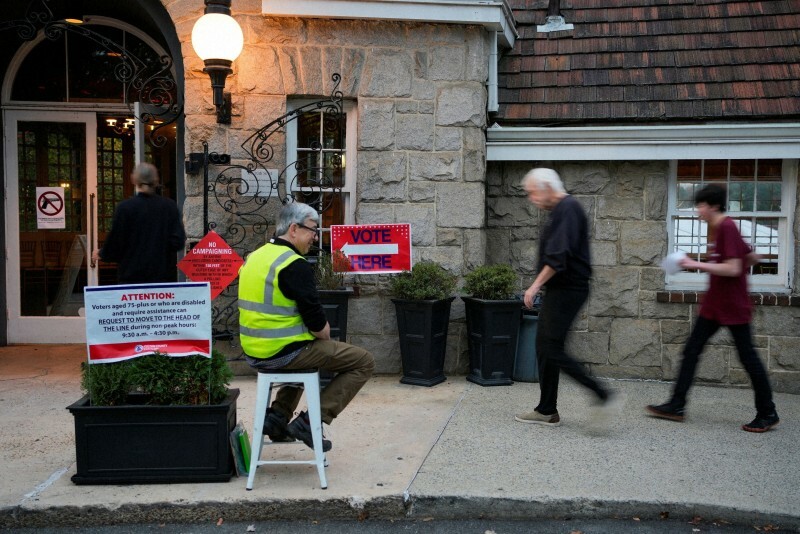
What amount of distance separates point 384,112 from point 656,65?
2.75m

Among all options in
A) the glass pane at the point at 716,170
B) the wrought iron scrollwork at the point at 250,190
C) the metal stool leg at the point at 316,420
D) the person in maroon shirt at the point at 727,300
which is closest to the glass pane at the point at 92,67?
the wrought iron scrollwork at the point at 250,190

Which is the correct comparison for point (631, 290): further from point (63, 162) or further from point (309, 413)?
point (63, 162)

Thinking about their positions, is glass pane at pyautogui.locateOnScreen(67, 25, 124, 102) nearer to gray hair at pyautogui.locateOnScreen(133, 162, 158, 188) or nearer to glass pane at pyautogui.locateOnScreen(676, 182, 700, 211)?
gray hair at pyautogui.locateOnScreen(133, 162, 158, 188)

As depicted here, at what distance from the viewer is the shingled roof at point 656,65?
7.75m

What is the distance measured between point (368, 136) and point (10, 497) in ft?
14.2

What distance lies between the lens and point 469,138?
766 centimetres

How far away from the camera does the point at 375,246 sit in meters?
7.42

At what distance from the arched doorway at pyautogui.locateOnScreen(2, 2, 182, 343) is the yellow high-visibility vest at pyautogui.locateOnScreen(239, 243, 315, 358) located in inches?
193

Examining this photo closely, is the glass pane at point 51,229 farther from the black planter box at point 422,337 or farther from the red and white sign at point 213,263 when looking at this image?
the black planter box at point 422,337

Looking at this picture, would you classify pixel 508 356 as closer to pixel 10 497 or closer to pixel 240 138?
pixel 240 138

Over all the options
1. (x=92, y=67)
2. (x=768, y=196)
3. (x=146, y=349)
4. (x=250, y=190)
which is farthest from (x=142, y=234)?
(x=768, y=196)

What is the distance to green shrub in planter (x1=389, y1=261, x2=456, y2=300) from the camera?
7.23 meters

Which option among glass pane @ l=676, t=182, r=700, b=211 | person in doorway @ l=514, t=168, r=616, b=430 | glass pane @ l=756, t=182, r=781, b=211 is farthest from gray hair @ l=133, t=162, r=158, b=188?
glass pane @ l=756, t=182, r=781, b=211

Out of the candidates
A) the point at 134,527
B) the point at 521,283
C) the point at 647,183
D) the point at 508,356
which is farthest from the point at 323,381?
the point at 647,183
